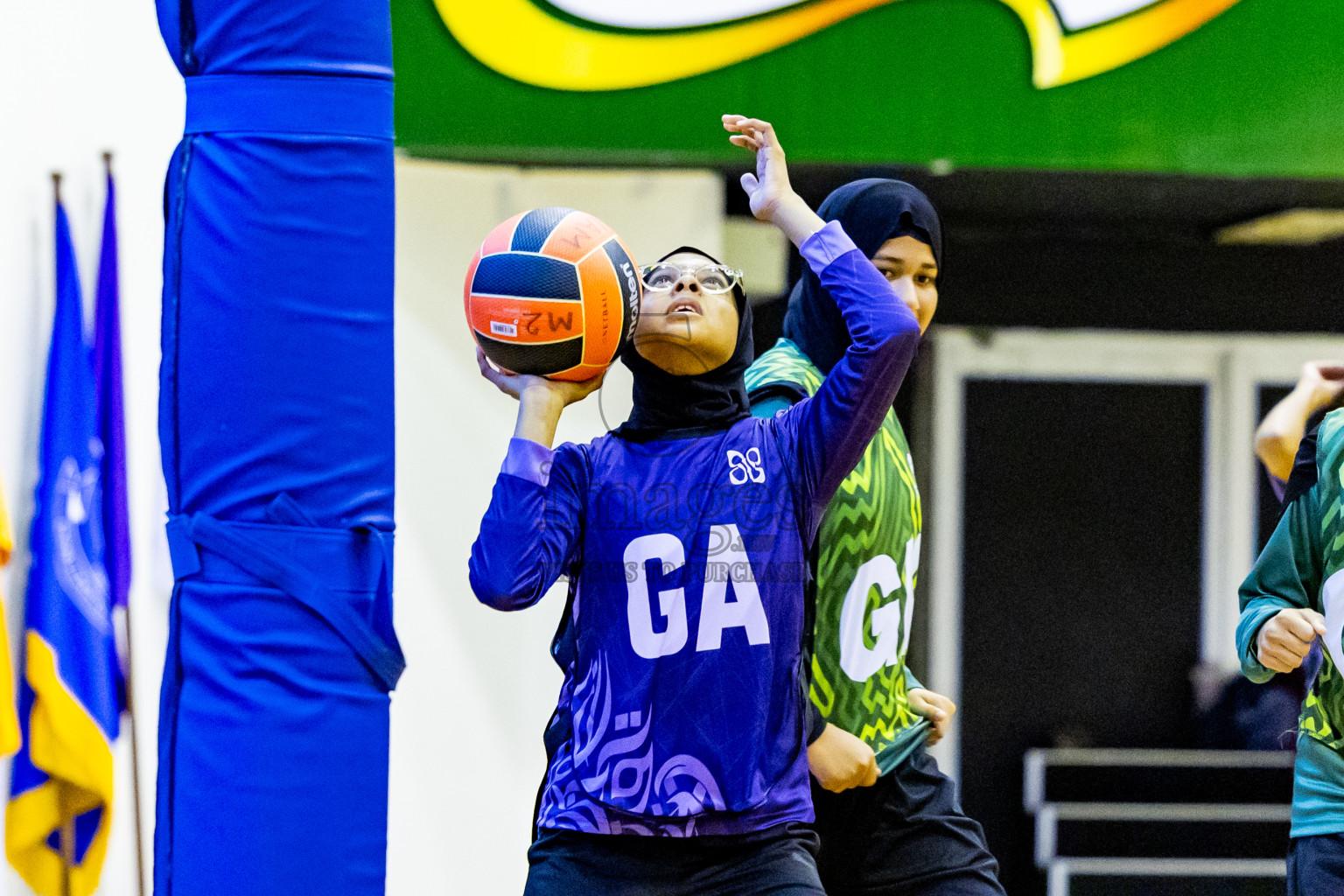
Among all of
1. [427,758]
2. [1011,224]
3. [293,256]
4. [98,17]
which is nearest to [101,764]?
[427,758]

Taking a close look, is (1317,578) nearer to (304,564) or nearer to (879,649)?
(879,649)

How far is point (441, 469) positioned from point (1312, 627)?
10.2 feet

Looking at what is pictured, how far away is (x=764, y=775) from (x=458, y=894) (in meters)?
3.05

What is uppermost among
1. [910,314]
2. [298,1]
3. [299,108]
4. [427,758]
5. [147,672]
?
[298,1]

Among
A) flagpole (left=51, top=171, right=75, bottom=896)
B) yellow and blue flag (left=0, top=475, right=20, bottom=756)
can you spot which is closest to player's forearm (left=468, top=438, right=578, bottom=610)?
yellow and blue flag (left=0, top=475, right=20, bottom=756)

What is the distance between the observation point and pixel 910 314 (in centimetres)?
271

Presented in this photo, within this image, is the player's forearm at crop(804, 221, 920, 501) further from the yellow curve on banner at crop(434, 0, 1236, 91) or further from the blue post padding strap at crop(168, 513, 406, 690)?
the yellow curve on banner at crop(434, 0, 1236, 91)

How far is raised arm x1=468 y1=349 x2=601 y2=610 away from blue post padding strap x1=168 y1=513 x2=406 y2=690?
0.26m

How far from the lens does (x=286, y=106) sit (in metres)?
2.28

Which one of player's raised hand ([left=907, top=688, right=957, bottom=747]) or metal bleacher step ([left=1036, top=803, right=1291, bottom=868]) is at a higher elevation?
player's raised hand ([left=907, top=688, right=957, bottom=747])

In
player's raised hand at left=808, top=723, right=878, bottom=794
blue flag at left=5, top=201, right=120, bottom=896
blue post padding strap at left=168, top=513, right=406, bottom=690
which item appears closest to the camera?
blue post padding strap at left=168, top=513, right=406, bottom=690

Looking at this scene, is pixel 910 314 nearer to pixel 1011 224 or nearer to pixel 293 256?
pixel 293 256

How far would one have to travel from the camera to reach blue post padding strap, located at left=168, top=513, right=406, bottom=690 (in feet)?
7.38

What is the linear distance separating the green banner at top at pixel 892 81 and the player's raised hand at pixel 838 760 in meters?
2.72
